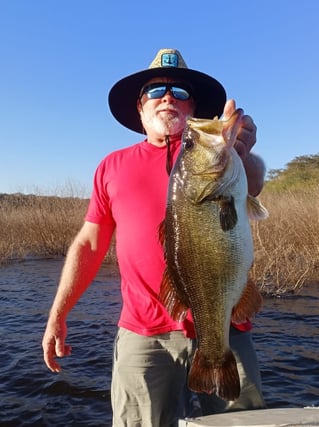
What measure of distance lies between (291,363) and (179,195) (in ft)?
18.0

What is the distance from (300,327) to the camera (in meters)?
8.62

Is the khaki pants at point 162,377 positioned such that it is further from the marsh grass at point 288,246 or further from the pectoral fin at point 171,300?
the marsh grass at point 288,246

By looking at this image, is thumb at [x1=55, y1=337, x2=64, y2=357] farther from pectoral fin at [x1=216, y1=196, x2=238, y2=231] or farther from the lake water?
the lake water

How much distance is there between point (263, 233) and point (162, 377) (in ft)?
34.2

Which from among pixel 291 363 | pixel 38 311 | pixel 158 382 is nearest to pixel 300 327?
pixel 291 363

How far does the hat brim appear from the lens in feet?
10.8

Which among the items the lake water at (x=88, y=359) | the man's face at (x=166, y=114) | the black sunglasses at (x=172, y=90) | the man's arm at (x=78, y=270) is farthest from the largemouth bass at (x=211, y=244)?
the lake water at (x=88, y=359)

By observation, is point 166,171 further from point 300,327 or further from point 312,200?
point 312,200

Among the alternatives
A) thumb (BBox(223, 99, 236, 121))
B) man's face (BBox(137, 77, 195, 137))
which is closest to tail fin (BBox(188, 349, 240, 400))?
thumb (BBox(223, 99, 236, 121))

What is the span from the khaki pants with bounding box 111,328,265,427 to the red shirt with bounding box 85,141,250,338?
9 centimetres

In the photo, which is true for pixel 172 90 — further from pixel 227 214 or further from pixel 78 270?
pixel 78 270

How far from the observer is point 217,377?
252 centimetres

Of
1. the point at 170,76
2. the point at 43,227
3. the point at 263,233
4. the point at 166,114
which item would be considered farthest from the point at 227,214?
the point at 43,227

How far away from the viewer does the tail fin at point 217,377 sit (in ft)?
8.28
